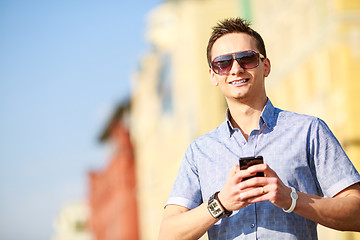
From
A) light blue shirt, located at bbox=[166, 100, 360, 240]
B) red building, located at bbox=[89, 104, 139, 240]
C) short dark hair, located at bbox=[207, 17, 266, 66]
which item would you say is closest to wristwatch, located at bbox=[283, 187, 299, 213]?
light blue shirt, located at bbox=[166, 100, 360, 240]

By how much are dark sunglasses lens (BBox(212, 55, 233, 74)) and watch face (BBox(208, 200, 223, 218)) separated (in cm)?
57

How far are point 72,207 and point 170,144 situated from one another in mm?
45879

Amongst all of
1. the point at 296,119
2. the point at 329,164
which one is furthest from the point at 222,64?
the point at 329,164

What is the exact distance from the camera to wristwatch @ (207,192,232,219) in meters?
2.90

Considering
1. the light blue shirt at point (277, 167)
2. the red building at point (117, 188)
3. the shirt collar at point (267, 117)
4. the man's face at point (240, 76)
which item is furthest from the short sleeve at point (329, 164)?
the red building at point (117, 188)

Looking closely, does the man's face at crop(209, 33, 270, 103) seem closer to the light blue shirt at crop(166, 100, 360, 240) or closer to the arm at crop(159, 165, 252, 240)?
the light blue shirt at crop(166, 100, 360, 240)

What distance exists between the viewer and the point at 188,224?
3.03 metres

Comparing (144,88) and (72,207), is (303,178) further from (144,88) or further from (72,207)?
(72,207)

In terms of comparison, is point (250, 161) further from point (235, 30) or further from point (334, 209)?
point (235, 30)

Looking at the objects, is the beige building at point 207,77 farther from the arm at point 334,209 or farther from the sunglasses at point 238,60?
the arm at point 334,209

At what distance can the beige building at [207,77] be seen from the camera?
54.2ft

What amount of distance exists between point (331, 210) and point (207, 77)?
26087 millimetres

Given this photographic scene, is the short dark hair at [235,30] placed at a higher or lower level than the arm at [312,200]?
higher

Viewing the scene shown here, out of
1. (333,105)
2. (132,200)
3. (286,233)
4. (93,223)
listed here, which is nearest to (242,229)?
(286,233)
